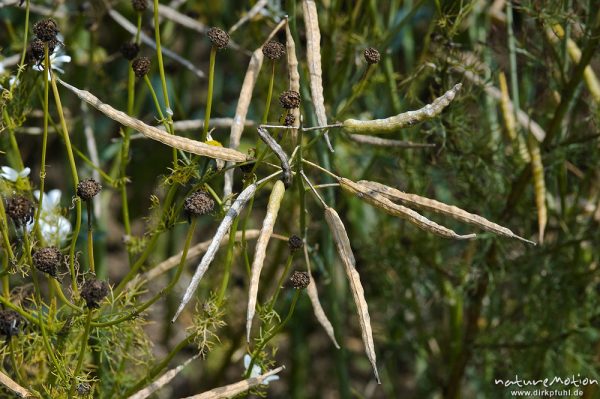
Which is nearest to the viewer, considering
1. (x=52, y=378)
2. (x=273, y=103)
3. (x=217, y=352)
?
(x=52, y=378)

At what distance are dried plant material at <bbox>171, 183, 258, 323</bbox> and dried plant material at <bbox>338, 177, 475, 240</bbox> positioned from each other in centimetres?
13

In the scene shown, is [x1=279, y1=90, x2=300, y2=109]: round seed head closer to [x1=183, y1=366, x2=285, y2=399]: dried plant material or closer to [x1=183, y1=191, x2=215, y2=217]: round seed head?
[x1=183, y1=191, x2=215, y2=217]: round seed head

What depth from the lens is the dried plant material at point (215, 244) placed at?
0.96m

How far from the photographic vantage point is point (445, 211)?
1.05m

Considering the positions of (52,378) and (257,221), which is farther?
(257,221)

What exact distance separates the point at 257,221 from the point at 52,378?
1.47 m

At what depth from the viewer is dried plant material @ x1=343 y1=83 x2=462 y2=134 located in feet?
3.39

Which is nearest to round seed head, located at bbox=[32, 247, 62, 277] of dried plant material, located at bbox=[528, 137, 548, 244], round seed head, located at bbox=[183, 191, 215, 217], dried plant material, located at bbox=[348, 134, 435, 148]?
round seed head, located at bbox=[183, 191, 215, 217]

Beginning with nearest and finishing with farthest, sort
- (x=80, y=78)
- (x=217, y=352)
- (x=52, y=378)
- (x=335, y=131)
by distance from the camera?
(x=52, y=378) < (x=335, y=131) < (x=80, y=78) < (x=217, y=352)

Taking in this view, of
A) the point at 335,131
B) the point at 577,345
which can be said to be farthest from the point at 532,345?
the point at 335,131

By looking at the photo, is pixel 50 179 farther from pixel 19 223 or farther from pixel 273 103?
pixel 19 223

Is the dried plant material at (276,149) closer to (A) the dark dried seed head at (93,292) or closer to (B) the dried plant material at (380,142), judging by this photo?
(A) the dark dried seed head at (93,292)

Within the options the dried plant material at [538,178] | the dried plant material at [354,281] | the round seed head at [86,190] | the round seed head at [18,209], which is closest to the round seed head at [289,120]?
the dried plant material at [354,281]

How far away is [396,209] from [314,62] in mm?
264
